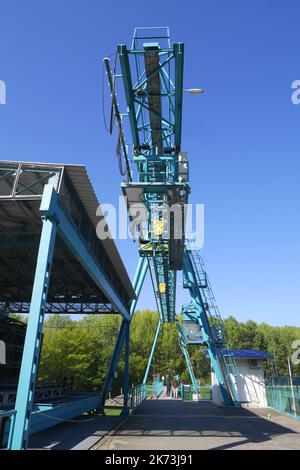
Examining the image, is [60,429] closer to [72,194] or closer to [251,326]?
[72,194]

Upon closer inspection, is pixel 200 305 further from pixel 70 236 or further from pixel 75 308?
pixel 70 236

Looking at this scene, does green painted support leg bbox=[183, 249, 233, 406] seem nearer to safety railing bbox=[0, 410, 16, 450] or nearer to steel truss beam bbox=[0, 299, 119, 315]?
steel truss beam bbox=[0, 299, 119, 315]

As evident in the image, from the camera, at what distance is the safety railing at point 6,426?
23.2ft

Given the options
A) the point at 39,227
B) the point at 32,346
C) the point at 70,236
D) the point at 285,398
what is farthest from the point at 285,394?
the point at 32,346

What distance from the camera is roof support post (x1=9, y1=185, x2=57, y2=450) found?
23.7ft

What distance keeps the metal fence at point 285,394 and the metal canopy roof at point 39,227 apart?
390 inches

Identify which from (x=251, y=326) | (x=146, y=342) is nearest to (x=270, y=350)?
(x=251, y=326)

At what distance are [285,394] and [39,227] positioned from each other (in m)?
14.9

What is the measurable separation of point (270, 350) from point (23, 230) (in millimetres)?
68707

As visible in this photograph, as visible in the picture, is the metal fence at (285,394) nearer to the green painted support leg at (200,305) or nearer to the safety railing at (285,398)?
the safety railing at (285,398)

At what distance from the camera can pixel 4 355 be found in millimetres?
18750

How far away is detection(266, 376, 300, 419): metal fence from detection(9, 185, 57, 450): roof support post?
13.4 m

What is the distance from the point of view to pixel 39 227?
12672 mm

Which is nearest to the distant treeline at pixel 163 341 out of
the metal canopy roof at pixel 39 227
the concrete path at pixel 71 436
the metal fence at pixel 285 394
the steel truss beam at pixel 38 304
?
the metal fence at pixel 285 394
